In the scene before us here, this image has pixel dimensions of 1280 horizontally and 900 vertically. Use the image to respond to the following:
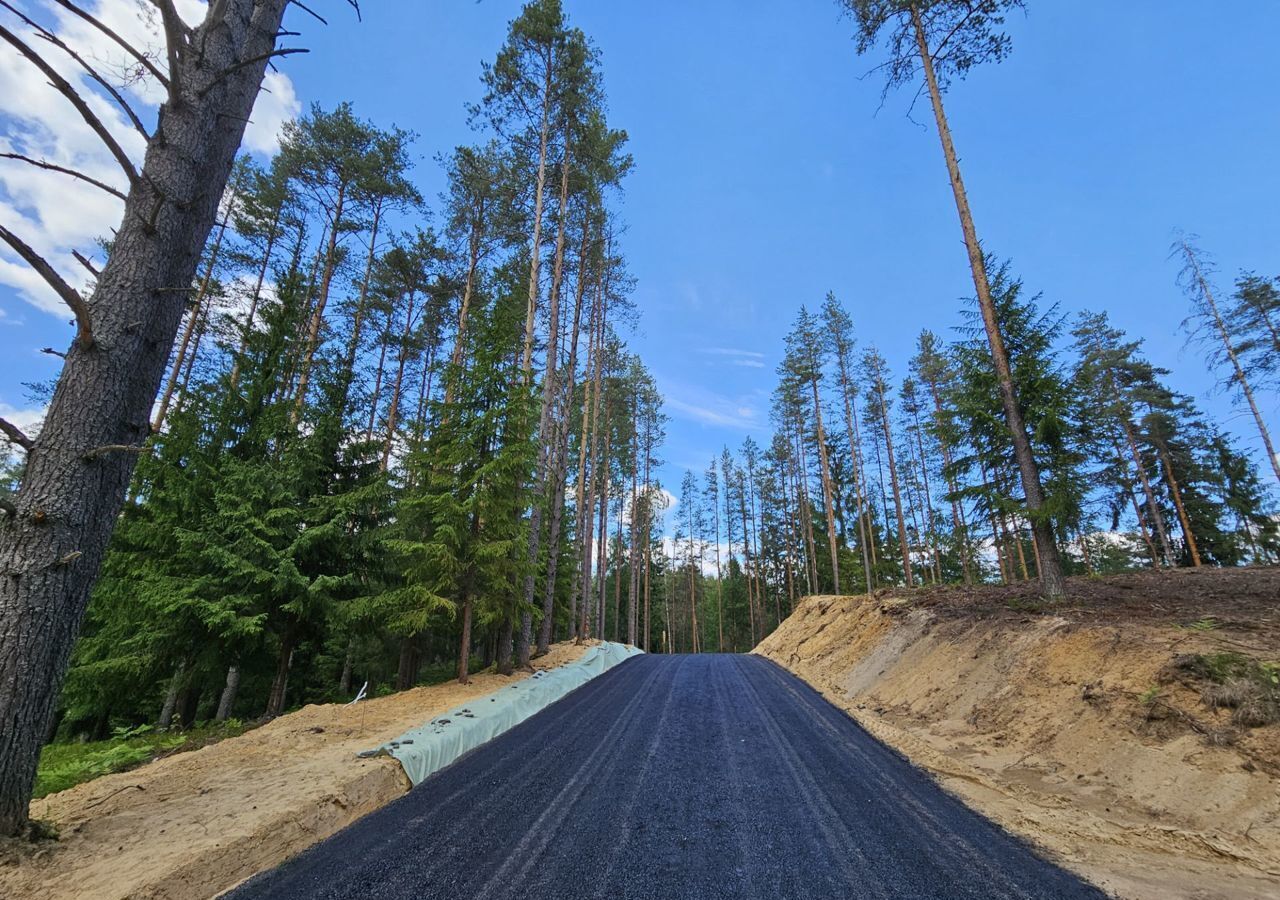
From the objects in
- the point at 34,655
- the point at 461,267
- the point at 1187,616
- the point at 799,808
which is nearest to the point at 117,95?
the point at 34,655

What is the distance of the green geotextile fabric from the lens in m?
4.57

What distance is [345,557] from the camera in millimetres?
9180

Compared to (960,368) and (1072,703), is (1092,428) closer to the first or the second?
→ (960,368)

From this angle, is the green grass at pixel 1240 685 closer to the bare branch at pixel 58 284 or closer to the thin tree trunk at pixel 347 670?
the bare branch at pixel 58 284

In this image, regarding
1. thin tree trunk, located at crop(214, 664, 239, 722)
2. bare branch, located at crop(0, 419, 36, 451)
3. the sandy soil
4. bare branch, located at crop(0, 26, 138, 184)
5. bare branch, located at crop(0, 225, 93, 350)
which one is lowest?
thin tree trunk, located at crop(214, 664, 239, 722)

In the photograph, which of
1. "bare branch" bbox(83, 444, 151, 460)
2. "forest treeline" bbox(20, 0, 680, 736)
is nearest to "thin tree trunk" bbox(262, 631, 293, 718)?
"forest treeline" bbox(20, 0, 680, 736)

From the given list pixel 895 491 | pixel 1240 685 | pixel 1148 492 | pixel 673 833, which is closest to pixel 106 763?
pixel 673 833

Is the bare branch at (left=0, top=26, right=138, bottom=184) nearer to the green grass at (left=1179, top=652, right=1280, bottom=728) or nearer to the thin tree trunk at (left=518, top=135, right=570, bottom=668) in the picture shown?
the thin tree trunk at (left=518, top=135, right=570, bottom=668)

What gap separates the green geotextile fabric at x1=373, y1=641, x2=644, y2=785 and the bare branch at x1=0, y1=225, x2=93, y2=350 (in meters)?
4.11

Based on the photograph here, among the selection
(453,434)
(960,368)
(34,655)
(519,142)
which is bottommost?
(34,655)

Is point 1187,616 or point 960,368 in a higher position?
point 960,368

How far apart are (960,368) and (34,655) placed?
1270 cm

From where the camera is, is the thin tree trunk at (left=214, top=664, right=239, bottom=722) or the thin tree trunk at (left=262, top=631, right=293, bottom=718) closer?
the thin tree trunk at (left=262, top=631, right=293, bottom=718)

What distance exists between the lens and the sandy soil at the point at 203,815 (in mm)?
2471
